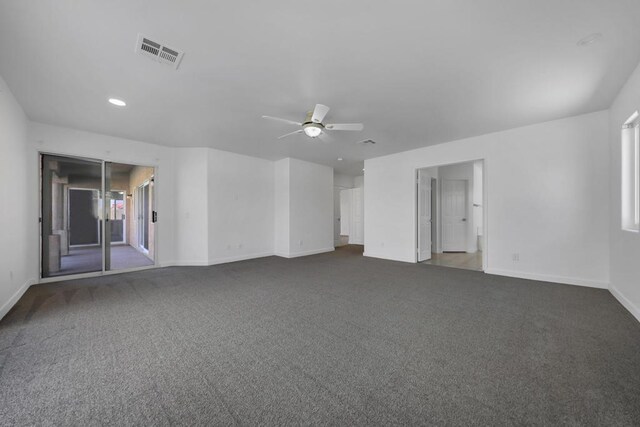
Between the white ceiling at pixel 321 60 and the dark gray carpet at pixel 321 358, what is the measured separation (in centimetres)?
262

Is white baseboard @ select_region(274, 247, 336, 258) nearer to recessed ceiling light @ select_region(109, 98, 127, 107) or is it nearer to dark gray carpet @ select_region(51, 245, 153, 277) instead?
dark gray carpet @ select_region(51, 245, 153, 277)

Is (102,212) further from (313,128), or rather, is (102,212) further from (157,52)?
(313,128)

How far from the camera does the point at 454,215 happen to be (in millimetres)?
7457

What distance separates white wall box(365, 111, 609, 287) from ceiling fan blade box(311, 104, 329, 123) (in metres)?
3.28

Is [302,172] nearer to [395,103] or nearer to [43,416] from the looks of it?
[395,103]

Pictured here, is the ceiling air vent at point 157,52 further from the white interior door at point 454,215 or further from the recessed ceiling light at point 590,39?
the white interior door at point 454,215

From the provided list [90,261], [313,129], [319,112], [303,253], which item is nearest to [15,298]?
[90,261]

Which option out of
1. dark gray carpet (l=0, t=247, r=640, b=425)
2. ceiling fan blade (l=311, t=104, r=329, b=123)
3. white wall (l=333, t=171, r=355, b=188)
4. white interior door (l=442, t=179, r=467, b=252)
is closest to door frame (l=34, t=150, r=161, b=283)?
dark gray carpet (l=0, t=247, r=640, b=425)

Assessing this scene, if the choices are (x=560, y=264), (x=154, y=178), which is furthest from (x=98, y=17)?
(x=560, y=264)

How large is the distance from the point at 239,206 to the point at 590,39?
20.1 ft

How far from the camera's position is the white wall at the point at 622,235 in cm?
271

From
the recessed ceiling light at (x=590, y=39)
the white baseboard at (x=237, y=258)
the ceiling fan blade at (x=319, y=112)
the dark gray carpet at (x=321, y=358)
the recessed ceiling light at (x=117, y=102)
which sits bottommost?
the dark gray carpet at (x=321, y=358)

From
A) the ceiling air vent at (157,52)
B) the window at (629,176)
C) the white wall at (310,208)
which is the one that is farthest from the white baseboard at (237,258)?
the window at (629,176)

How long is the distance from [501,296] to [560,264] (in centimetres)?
157
